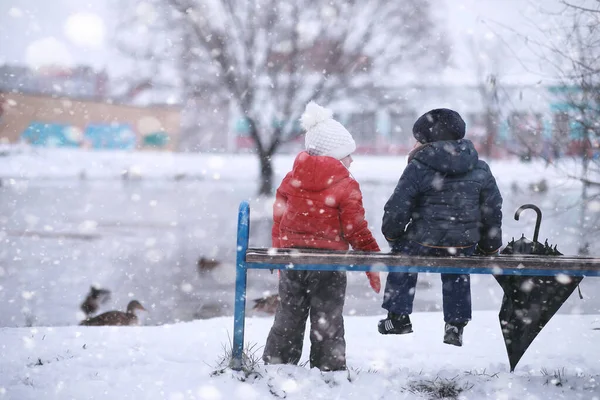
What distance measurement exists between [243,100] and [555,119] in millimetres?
11552

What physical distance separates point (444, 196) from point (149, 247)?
6638 millimetres

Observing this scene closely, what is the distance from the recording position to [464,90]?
41000 millimetres

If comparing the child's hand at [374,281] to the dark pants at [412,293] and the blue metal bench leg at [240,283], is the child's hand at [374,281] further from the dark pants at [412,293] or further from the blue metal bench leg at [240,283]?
the blue metal bench leg at [240,283]

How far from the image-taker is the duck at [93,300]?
575cm

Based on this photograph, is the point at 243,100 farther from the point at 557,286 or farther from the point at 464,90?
the point at 464,90

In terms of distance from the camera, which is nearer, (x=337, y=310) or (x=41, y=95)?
(x=337, y=310)

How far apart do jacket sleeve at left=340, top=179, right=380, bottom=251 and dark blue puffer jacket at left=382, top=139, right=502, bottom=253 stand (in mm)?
154

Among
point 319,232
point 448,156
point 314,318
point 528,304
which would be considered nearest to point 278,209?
point 319,232

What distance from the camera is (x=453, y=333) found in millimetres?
3635

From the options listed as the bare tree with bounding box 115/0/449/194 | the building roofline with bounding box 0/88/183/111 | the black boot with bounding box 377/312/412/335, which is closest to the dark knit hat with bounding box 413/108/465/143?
the black boot with bounding box 377/312/412/335

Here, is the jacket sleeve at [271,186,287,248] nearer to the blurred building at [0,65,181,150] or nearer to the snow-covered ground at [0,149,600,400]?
the snow-covered ground at [0,149,600,400]

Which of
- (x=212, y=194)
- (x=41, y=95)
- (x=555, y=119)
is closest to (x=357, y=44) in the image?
(x=212, y=194)

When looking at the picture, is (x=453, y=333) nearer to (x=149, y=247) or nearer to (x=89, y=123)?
(x=149, y=247)

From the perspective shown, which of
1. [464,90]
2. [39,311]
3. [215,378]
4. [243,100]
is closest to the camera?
[215,378]
